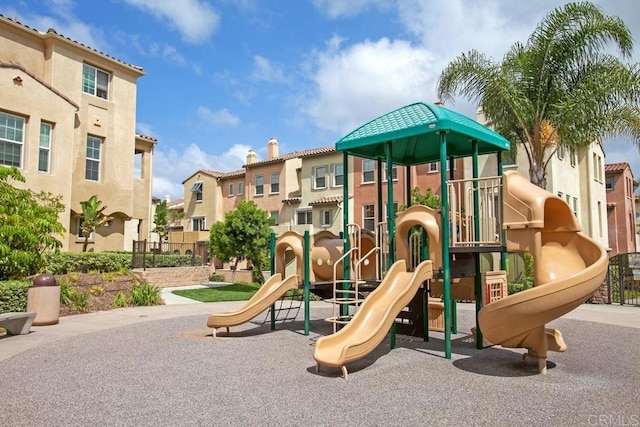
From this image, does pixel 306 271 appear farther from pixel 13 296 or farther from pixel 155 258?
pixel 155 258

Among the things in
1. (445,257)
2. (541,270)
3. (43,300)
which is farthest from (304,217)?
(541,270)

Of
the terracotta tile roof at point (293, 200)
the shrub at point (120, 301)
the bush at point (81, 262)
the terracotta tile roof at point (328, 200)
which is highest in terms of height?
the terracotta tile roof at point (293, 200)

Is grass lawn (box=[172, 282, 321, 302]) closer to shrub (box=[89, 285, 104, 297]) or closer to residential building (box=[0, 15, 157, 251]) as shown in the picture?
shrub (box=[89, 285, 104, 297])

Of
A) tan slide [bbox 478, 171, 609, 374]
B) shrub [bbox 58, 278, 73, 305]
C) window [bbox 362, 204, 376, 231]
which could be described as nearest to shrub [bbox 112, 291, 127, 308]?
shrub [bbox 58, 278, 73, 305]

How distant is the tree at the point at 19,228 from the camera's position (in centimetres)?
1324

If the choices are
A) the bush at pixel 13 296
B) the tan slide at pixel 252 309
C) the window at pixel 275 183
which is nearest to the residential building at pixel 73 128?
the bush at pixel 13 296

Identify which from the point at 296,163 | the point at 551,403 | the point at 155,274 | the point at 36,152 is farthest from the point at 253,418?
the point at 296,163

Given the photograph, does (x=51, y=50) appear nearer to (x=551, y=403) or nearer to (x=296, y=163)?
(x=296, y=163)

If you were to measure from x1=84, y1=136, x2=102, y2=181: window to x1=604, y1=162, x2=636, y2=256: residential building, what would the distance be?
36.0m

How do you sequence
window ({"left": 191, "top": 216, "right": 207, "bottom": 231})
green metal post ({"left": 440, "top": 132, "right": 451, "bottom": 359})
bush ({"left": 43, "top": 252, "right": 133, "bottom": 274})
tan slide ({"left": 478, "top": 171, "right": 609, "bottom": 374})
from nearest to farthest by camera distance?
tan slide ({"left": 478, "top": 171, "right": 609, "bottom": 374}), green metal post ({"left": 440, "top": 132, "right": 451, "bottom": 359}), bush ({"left": 43, "top": 252, "right": 133, "bottom": 274}), window ({"left": 191, "top": 216, "right": 207, "bottom": 231})

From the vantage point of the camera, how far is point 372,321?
8164 millimetres

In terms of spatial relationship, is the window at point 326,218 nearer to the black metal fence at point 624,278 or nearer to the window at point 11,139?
the black metal fence at point 624,278

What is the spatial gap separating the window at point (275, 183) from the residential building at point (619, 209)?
25903 millimetres

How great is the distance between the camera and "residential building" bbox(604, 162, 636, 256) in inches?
1478
